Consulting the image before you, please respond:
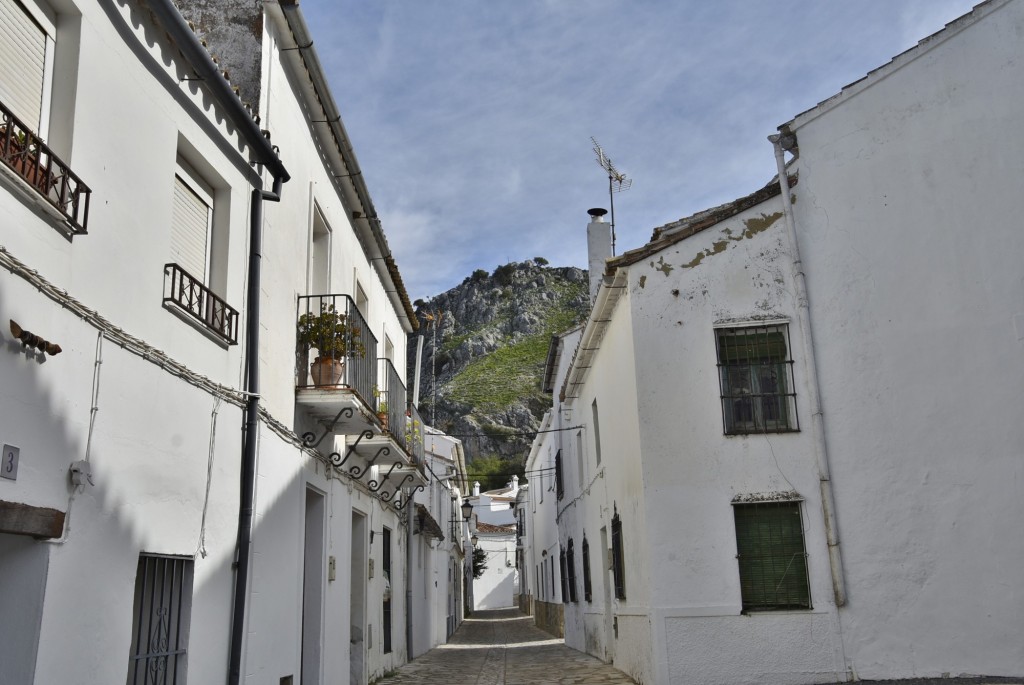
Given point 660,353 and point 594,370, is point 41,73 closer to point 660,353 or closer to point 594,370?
point 660,353

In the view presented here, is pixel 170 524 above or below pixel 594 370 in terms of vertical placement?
below

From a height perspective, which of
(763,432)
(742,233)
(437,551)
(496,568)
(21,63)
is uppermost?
(742,233)

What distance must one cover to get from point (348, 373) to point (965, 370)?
284 inches

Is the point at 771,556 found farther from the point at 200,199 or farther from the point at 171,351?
the point at 200,199

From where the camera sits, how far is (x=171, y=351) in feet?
20.8

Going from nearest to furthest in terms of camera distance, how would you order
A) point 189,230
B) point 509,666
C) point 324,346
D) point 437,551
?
point 189,230 → point 324,346 → point 509,666 → point 437,551

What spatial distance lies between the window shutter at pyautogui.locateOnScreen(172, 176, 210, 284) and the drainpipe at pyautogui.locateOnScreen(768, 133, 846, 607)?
7.18m

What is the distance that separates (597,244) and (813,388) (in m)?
7.79

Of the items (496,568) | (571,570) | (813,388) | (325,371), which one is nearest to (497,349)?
(496,568)

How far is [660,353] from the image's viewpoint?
11.3m

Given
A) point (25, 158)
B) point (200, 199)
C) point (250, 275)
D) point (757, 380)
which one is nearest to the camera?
point (25, 158)

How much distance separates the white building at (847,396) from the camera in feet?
33.8

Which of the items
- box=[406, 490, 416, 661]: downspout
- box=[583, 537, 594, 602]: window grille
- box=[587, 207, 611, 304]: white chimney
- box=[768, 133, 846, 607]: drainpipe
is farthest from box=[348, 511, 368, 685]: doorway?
box=[587, 207, 611, 304]: white chimney

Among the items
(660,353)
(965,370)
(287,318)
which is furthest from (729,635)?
(287,318)
